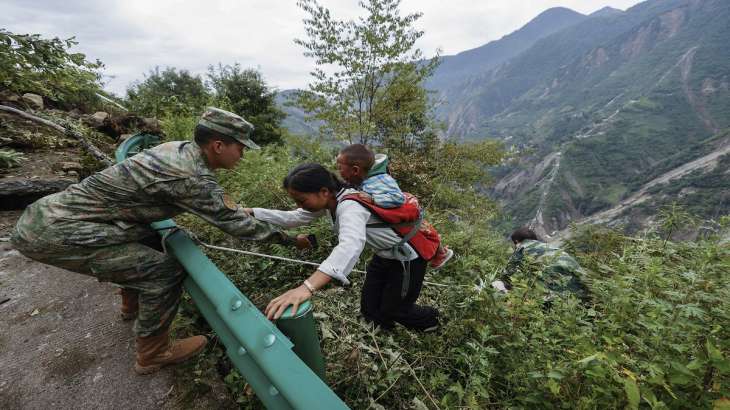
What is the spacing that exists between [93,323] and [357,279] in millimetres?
2306

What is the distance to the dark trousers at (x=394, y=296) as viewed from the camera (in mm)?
2625

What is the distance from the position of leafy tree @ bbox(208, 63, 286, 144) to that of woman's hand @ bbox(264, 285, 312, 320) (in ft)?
50.7

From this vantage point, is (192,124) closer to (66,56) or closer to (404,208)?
(66,56)

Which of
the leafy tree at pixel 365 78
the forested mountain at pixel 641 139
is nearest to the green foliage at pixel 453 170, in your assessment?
the leafy tree at pixel 365 78

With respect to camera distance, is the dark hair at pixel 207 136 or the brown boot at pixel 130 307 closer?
the dark hair at pixel 207 136

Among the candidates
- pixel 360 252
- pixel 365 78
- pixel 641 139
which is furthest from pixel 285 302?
pixel 641 139

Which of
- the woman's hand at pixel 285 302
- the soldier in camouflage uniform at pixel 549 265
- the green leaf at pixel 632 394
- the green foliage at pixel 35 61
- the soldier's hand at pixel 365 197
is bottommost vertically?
the soldier in camouflage uniform at pixel 549 265

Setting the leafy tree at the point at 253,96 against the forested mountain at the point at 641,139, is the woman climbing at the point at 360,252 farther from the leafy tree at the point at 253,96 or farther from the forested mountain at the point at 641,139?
the forested mountain at the point at 641,139

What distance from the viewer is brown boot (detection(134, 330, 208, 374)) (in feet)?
6.93

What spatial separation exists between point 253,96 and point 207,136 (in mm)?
16937

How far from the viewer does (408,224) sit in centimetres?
243

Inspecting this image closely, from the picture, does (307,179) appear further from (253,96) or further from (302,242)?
(253,96)

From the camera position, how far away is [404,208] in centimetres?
237

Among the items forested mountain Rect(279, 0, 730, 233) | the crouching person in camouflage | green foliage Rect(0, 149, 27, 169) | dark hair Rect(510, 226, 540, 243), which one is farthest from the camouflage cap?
forested mountain Rect(279, 0, 730, 233)
